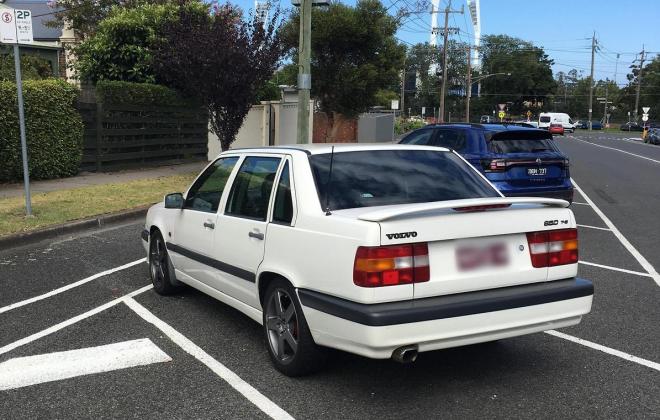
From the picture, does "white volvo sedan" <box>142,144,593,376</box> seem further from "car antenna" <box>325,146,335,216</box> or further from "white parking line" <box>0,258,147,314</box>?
"white parking line" <box>0,258,147,314</box>

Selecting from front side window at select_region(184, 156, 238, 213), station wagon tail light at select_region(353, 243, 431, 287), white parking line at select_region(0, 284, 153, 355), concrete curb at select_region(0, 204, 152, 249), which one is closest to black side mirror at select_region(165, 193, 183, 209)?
front side window at select_region(184, 156, 238, 213)

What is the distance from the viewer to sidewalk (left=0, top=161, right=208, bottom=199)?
1222 cm

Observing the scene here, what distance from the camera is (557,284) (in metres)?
3.96

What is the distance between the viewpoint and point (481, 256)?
370 centimetres

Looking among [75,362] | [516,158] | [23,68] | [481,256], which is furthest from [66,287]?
[23,68]

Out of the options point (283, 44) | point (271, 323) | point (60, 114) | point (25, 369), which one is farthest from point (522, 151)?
point (60, 114)

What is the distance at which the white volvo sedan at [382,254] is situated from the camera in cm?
345

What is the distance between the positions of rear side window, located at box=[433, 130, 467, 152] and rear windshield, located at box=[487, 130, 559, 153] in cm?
48

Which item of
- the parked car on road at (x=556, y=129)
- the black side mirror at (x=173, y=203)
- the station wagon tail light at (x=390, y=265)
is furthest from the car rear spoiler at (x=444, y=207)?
the parked car on road at (x=556, y=129)

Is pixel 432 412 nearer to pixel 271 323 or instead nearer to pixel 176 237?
pixel 271 323

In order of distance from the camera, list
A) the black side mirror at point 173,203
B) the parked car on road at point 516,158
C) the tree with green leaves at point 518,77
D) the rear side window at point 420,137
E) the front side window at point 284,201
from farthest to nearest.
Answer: the tree with green leaves at point 518,77 < the rear side window at point 420,137 < the parked car on road at point 516,158 < the black side mirror at point 173,203 < the front side window at point 284,201

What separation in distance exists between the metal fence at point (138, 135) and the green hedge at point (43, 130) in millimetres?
634

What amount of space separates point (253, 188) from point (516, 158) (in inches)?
226

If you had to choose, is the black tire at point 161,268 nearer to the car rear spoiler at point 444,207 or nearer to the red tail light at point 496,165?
the car rear spoiler at point 444,207
